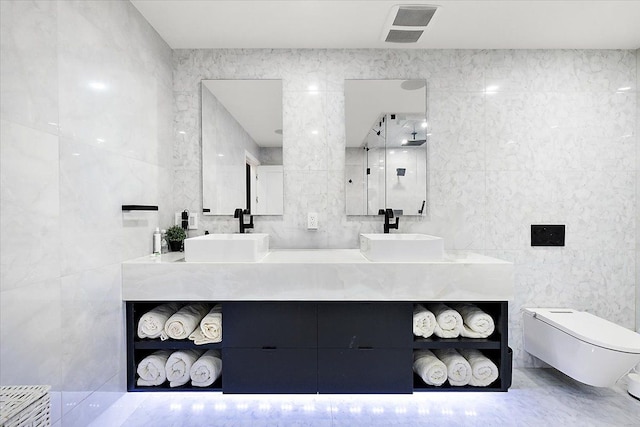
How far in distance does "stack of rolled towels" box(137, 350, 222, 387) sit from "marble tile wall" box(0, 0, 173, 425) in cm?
13

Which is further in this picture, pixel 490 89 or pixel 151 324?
pixel 490 89

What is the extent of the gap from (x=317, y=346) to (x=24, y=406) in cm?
133

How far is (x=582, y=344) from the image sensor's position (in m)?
1.87

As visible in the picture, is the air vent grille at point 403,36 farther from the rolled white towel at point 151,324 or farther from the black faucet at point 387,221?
the rolled white towel at point 151,324

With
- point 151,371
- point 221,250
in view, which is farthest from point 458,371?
point 151,371

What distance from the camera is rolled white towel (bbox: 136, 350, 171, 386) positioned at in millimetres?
1955

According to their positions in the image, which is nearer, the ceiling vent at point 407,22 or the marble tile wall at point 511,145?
the ceiling vent at point 407,22

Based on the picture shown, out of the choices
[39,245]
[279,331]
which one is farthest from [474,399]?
[39,245]

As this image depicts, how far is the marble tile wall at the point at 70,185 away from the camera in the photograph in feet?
3.98

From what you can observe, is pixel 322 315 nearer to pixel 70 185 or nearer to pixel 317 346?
pixel 317 346

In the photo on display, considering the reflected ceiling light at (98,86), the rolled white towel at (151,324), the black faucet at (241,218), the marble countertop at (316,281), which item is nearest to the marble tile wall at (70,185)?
the reflected ceiling light at (98,86)

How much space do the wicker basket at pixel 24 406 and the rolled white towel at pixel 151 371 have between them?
0.99 meters

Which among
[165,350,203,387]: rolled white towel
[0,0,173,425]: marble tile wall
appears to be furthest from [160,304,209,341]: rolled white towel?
[0,0,173,425]: marble tile wall

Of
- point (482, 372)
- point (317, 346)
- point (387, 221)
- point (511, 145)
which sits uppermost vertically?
point (511, 145)
